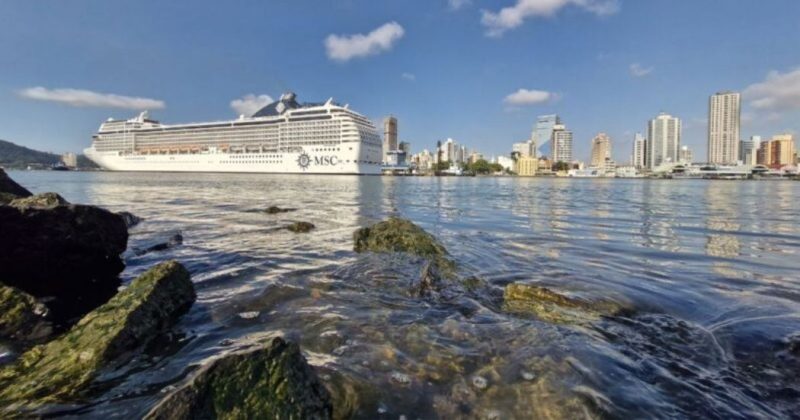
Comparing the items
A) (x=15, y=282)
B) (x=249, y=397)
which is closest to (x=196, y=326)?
(x=249, y=397)

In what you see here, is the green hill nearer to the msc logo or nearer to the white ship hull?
the white ship hull

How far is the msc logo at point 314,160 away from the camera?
90938 millimetres

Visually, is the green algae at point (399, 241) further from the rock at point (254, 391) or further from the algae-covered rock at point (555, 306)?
the rock at point (254, 391)

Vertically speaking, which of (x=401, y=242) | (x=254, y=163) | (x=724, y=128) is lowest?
(x=401, y=242)

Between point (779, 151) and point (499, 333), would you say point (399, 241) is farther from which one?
point (779, 151)

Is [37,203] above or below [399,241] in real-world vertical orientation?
above

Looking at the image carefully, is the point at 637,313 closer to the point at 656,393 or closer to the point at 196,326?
the point at 656,393

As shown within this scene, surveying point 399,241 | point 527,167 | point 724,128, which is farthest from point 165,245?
point 724,128

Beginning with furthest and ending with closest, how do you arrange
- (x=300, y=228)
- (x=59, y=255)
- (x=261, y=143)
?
(x=261, y=143) → (x=300, y=228) → (x=59, y=255)

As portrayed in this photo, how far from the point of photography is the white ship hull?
90938mm

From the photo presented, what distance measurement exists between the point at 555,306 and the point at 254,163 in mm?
96663

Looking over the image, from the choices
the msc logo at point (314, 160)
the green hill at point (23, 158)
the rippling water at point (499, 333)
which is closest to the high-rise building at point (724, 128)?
the msc logo at point (314, 160)

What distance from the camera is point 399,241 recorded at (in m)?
8.83

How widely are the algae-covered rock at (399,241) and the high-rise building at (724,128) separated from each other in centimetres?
22769
